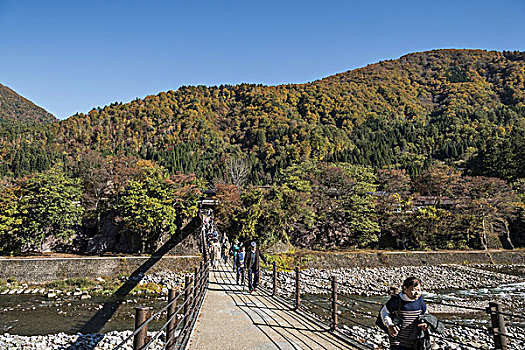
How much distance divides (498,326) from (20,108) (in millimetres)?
202782

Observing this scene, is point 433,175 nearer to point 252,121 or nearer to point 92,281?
point 92,281

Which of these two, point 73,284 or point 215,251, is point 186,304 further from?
point 73,284

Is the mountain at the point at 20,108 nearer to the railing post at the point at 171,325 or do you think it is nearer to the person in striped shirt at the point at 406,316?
the railing post at the point at 171,325

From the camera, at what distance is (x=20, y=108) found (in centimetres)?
16025

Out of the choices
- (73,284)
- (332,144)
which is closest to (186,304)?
(73,284)

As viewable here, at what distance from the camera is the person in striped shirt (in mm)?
3203

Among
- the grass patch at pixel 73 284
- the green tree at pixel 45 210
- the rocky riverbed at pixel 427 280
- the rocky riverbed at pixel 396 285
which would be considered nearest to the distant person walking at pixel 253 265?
the rocky riverbed at pixel 396 285

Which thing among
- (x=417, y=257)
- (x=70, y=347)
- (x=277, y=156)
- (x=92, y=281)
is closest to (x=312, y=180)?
(x=417, y=257)

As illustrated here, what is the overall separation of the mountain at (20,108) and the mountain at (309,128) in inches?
3843

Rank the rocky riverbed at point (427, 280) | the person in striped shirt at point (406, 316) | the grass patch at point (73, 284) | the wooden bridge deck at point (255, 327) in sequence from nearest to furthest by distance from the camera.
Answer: the person in striped shirt at point (406, 316) → the wooden bridge deck at point (255, 327) → the rocky riverbed at point (427, 280) → the grass patch at point (73, 284)

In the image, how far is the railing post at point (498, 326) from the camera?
3.49 meters

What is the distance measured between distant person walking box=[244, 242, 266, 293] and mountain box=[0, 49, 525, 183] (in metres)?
43.6

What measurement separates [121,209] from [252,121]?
62771mm

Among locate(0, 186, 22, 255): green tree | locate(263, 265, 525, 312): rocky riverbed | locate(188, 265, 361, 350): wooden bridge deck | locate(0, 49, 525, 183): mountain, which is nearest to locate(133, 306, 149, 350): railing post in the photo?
locate(188, 265, 361, 350): wooden bridge deck
